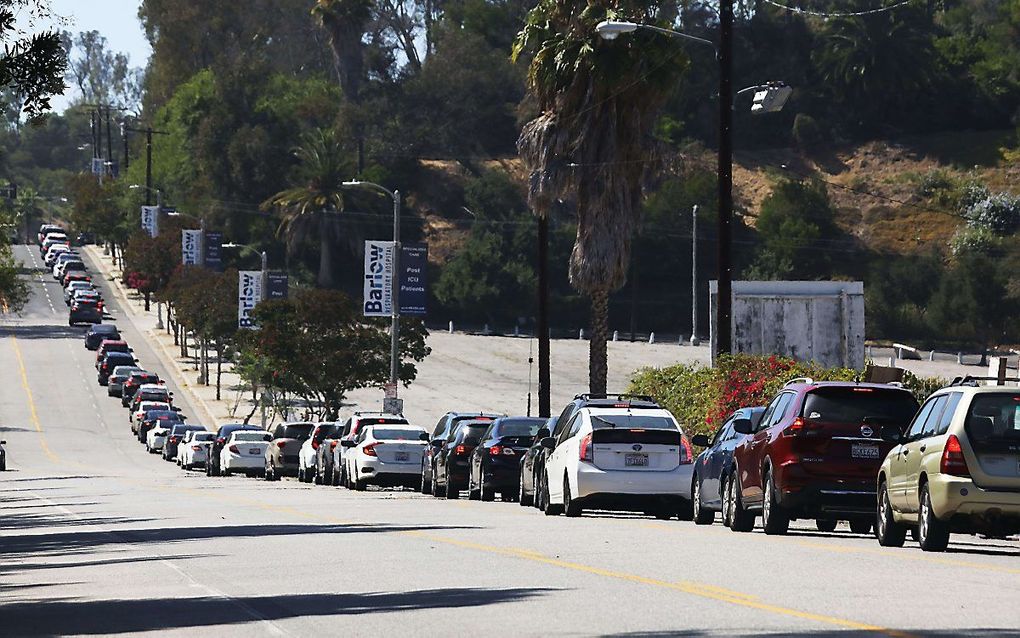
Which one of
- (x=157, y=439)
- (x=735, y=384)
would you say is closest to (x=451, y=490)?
(x=735, y=384)

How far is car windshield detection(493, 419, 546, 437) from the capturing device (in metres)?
34.2

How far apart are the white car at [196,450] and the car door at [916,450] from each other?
1624 inches

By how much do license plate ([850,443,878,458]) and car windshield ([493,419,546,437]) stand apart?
1319 centimetres

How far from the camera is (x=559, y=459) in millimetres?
27391

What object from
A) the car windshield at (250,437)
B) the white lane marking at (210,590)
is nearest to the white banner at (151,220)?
the car windshield at (250,437)

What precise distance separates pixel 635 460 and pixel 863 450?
5.14 meters

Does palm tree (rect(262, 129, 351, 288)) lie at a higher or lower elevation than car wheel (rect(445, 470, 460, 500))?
higher

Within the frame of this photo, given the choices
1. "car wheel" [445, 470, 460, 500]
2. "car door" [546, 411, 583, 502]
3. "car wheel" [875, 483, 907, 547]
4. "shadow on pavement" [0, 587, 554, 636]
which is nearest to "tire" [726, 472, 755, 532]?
"car wheel" [875, 483, 907, 547]

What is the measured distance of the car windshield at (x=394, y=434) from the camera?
39.8 meters

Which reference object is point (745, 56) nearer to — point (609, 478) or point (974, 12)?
point (974, 12)

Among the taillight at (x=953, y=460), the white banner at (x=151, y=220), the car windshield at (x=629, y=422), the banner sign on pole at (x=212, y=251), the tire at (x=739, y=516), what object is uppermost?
the white banner at (x=151, y=220)

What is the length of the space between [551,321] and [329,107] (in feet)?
112

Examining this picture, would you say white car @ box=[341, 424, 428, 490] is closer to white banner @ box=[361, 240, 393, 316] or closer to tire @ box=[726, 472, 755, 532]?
tire @ box=[726, 472, 755, 532]

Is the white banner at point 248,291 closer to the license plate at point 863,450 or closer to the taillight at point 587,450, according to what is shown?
the taillight at point 587,450
